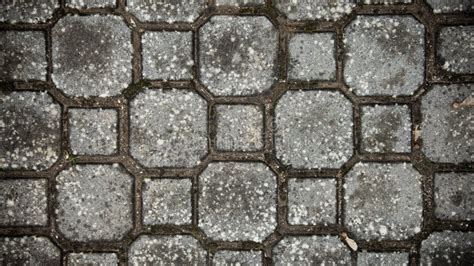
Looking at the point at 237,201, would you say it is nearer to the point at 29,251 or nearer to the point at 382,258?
the point at 382,258

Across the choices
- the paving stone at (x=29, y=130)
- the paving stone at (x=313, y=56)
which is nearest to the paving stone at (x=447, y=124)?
the paving stone at (x=313, y=56)

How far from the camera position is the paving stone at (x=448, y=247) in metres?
2.47

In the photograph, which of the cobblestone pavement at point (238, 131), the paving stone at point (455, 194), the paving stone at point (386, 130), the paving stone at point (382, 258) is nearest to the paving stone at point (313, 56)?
the cobblestone pavement at point (238, 131)

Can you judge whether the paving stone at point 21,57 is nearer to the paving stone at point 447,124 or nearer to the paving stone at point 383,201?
the paving stone at point 383,201

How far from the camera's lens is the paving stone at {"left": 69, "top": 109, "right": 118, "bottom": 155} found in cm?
246

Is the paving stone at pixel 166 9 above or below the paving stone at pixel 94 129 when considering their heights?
above

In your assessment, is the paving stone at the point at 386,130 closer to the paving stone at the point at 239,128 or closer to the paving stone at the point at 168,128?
the paving stone at the point at 239,128

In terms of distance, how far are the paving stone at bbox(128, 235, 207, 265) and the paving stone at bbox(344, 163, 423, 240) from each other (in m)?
0.79

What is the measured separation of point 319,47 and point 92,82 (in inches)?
45.9

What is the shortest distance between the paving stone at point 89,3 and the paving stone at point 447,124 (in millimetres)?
1659

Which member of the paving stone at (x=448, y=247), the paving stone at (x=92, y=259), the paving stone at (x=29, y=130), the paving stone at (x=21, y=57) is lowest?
the paving stone at (x=92, y=259)

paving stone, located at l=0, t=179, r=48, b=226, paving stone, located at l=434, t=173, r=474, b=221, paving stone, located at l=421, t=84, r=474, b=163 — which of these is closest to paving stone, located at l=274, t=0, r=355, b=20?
paving stone, located at l=421, t=84, r=474, b=163

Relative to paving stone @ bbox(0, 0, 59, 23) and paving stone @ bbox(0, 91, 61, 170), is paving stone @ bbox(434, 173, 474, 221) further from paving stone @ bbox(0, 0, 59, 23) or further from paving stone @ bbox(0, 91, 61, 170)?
paving stone @ bbox(0, 0, 59, 23)

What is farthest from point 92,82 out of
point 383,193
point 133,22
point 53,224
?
point 383,193
